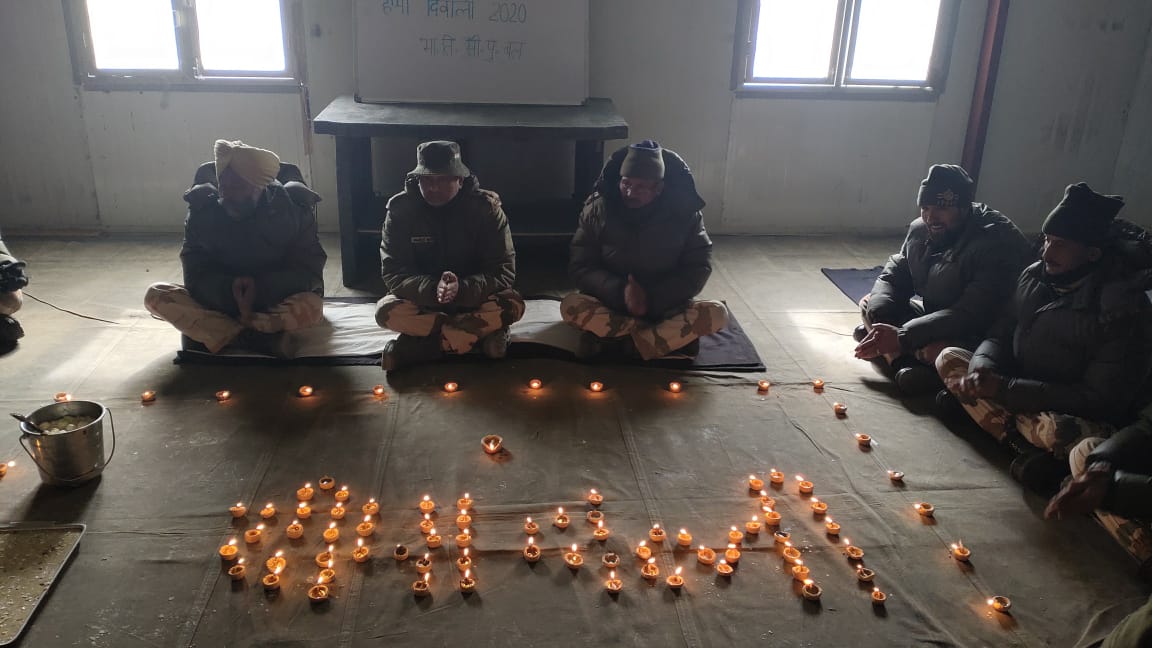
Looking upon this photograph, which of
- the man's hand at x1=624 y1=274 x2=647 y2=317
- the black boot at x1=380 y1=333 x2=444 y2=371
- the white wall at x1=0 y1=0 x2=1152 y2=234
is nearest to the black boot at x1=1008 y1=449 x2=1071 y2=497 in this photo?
the man's hand at x1=624 y1=274 x2=647 y2=317

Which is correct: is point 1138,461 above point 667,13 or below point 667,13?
below

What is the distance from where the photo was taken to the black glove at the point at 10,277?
3.93m

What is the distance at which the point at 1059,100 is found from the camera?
20.5 feet

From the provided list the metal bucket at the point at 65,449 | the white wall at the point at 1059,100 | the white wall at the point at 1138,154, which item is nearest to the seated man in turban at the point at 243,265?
the metal bucket at the point at 65,449

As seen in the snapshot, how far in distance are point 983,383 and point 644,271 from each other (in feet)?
5.20

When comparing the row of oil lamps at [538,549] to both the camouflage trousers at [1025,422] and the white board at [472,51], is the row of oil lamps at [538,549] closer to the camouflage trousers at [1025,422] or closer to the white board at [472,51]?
the camouflage trousers at [1025,422]

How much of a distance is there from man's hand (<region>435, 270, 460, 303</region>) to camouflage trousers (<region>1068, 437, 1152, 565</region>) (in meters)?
2.54

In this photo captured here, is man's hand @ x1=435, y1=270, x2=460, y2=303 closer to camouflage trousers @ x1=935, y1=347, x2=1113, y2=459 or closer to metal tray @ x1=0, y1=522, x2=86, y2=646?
metal tray @ x1=0, y1=522, x2=86, y2=646

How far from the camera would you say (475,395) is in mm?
3627

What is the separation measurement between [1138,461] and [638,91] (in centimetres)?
422

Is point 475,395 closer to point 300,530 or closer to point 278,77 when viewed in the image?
point 300,530

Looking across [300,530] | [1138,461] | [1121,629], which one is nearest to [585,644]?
[300,530]

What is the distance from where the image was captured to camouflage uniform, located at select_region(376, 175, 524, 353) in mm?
3816

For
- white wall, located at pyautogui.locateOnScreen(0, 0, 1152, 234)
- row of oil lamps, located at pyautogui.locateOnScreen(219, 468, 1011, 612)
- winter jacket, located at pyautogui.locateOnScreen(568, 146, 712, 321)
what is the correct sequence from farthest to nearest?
white wall, located at pyautogui.locateOnScreen(0, 0, 1152, 234), winter jacket, located at pyautogui.locateOnScreen(568, 146, 712, 321), row of oil lamps, located at pyautogui.locateOnScreen(219, 468, 1011, 612)
